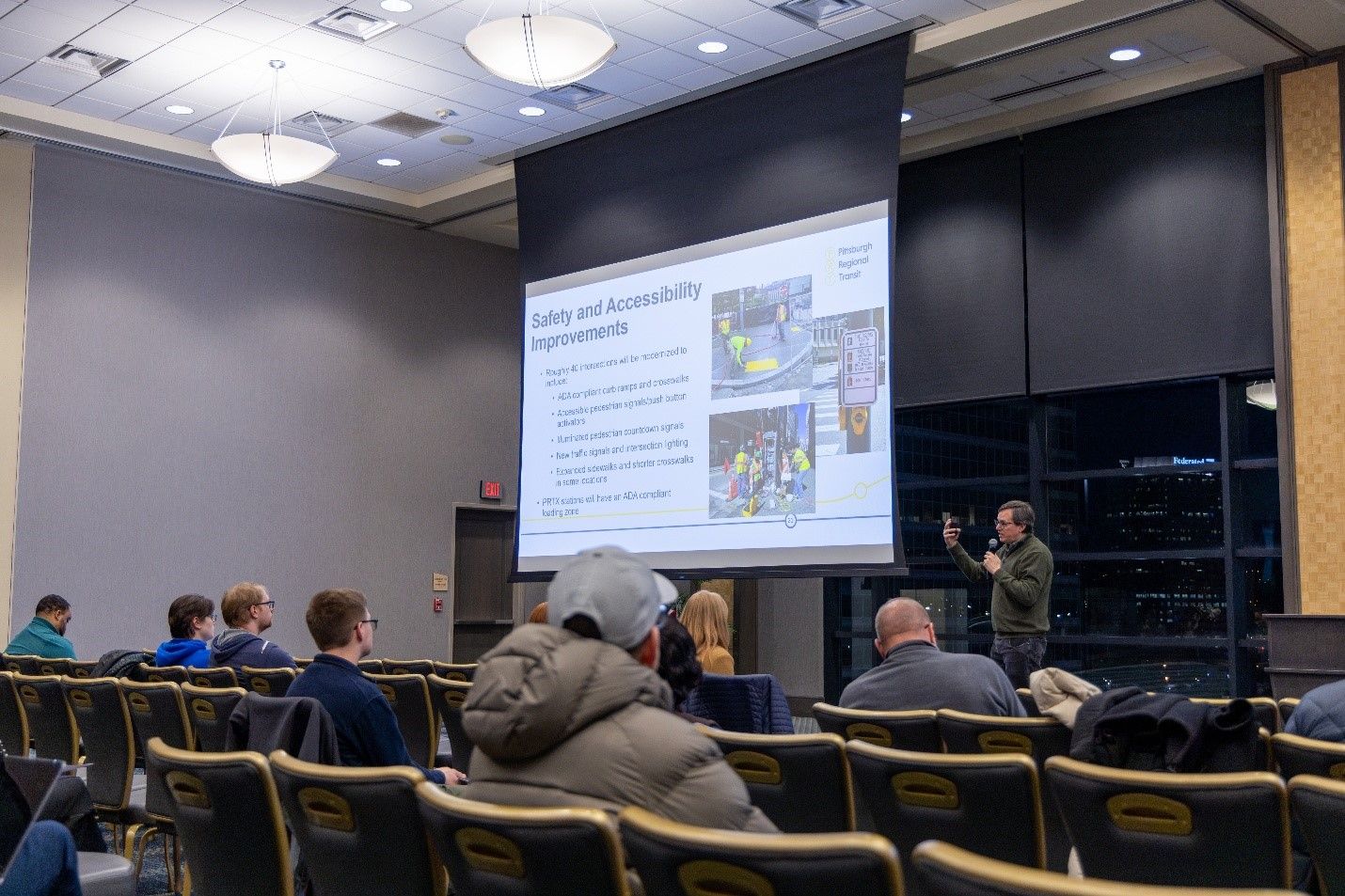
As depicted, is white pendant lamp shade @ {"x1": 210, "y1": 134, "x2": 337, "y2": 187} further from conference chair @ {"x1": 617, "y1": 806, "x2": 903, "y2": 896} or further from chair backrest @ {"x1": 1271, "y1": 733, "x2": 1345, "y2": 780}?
conference chair @ {"x1": 617, "y1": 806, "x2": 903, "y2": 896}

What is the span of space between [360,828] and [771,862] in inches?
42.3

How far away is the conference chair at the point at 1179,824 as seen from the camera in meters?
2.33

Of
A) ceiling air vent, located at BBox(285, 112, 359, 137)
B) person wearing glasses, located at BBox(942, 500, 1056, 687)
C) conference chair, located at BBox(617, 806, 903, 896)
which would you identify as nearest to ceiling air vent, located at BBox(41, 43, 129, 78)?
ceiling air vent, located at BBox(285, 112, 359, 137)

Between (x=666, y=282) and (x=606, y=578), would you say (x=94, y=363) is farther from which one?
(x=606, y=578)

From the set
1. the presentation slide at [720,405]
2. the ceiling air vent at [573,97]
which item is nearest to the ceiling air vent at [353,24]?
the ceiling air vent at [573,97]

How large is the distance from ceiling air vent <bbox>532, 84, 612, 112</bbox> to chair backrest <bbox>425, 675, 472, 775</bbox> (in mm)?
5062

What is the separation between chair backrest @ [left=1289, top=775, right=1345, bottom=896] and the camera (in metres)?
2.19

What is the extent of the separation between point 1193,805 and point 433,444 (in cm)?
1042

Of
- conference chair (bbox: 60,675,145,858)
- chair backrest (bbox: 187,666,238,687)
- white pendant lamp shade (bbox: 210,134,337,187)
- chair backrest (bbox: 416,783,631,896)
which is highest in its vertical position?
white pendant lamp shade (bbox: 210,134,337,187)

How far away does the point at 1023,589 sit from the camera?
7.17 m

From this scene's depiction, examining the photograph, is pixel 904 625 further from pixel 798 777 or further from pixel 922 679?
pixel 798 777

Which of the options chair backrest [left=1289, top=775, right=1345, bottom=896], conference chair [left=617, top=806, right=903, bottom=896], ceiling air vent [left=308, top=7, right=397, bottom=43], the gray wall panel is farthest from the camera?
the gray wall panel

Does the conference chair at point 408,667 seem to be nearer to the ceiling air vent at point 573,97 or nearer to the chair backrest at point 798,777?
the chair backrest at point 798,777

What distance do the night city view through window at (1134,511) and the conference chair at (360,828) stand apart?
694cm
